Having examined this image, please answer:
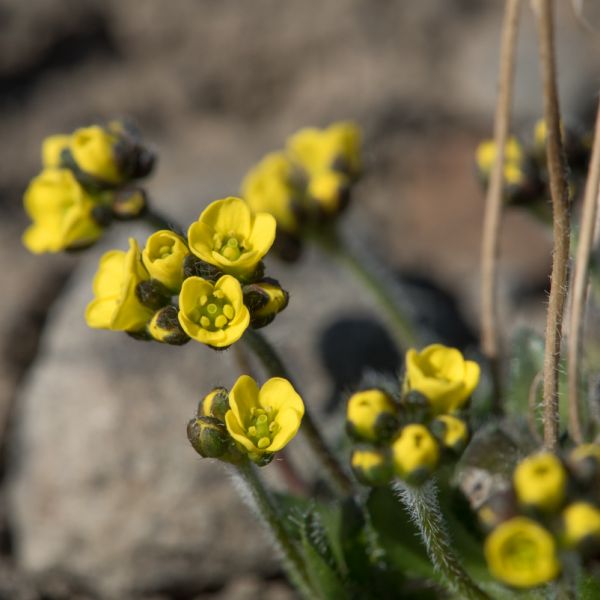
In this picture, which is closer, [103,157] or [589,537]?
[589,537]

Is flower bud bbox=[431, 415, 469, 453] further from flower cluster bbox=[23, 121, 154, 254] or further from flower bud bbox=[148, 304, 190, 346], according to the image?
flower cluster bbox=[23, 121, 154, 254]

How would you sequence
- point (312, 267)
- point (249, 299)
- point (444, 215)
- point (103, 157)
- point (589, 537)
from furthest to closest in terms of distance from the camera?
point (444, 215) → point (312, 267) → point (103, 157) → point (249, 299) → point (589, 537)

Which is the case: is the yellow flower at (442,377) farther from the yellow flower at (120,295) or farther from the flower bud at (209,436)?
the yellow flower at (120,295)

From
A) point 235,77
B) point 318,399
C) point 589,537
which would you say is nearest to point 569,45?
point 235,77

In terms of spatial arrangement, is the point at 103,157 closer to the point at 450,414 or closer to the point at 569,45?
the point at 450,414

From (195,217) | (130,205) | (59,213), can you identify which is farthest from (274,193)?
(195,217)

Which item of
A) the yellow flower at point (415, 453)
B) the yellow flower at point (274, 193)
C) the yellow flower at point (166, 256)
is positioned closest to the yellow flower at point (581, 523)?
the yellow flower at point (415, 453)

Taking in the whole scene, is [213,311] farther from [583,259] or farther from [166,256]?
[583,259]
